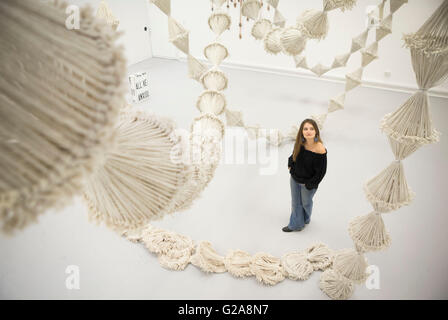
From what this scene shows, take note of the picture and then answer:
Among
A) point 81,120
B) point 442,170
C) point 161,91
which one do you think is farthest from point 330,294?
point 161,91

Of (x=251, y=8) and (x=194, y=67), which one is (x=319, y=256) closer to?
(x=194, y=67)

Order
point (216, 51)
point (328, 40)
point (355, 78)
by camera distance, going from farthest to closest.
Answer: point (328, 40)
point (355, 78)
point (216, 51)

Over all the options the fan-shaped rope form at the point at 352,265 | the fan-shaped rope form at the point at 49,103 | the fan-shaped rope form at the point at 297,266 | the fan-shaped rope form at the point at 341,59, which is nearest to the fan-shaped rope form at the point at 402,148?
the fan-shaped rope form at the point at 352,265

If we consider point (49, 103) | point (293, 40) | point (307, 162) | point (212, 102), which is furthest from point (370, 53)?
point (49, 103)

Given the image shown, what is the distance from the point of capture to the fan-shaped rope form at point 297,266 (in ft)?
8.19

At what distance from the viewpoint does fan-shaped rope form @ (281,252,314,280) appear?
2497 mm

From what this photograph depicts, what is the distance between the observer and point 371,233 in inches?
72.6

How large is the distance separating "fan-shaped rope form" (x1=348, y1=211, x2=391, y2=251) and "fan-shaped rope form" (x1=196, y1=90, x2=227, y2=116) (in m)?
1.01

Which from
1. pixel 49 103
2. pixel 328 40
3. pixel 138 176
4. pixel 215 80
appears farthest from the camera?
pixel 328 40

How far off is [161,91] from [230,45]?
1593 mm

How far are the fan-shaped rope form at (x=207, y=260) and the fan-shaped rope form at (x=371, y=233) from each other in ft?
3.65

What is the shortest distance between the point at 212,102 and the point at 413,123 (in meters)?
0.97

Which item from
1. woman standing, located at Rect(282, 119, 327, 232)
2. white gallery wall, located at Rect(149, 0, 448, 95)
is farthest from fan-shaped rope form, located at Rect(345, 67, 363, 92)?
woman standing, located at Rect(282, 119, 327, 232)

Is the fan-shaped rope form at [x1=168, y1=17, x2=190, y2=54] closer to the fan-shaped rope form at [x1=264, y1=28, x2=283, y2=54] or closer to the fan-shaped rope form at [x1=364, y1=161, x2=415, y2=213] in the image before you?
the fan-shaped rope form at [x1=264, y1=28, x2=283, y2=54]
